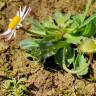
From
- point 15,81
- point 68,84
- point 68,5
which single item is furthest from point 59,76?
point 68,5

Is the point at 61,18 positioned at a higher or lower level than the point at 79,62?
higher

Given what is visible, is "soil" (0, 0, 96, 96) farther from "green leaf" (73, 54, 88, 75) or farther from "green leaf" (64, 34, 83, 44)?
"green leaf" (64, 34, 83, 44)

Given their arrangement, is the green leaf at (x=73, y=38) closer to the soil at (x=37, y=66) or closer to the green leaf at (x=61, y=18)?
the green leaf at (x=61, y=18)

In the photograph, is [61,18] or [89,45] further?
[61,18]

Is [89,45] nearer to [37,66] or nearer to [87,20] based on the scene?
[87,20]

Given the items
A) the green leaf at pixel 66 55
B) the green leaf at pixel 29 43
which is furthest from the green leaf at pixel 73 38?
the green leaf at pixel 29 43

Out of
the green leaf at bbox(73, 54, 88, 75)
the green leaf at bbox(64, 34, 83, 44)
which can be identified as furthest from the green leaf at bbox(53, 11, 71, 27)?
the green leaf at bbox(73, 54, 88, 75)

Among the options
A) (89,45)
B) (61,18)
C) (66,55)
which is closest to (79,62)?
(66,55)

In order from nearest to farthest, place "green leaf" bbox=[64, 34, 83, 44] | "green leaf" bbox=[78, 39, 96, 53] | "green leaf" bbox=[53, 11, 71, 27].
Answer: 1. "green leaf" bbox=[78, 39, 96, 53]
2. "green leaf" bbox=[64, 34, 83, 44]
3. "green leaf" bbox=[53, 11, 71, 27]

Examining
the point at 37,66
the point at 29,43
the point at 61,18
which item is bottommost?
the point at 37,66
